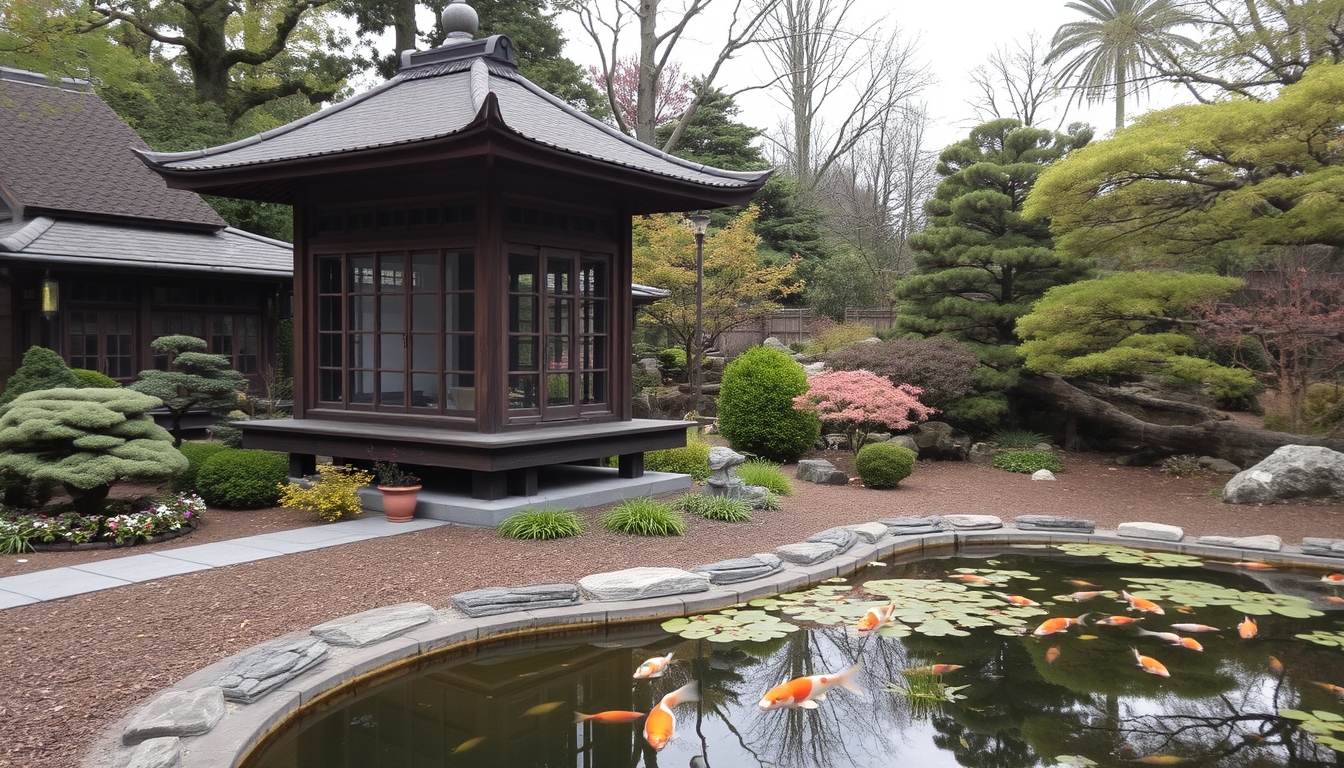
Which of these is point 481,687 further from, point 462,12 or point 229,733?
point 462,12

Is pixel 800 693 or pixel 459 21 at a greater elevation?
pixel 459 21

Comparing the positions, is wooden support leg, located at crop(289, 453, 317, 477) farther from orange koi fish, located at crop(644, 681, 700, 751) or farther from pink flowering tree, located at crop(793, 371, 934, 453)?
pink flowering tree, located at crop(793, 371, 934, 453)

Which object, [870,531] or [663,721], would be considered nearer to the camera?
[663,721]

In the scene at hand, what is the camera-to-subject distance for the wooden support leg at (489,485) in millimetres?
7746

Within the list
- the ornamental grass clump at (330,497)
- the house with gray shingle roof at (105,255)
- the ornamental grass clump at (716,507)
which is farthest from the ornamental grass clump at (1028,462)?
the house with gray shingle roof at (105,255)

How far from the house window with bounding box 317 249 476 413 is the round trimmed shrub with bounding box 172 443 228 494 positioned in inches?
49.0

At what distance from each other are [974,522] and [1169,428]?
5.79 meters

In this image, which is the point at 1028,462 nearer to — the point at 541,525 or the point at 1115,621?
the point at 1115,621

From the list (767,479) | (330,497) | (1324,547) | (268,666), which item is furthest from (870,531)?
(268,666)

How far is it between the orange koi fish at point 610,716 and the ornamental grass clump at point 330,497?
4.24 m

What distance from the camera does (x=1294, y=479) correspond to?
947 cm

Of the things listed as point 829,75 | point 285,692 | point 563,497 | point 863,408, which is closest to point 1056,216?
point 863,408

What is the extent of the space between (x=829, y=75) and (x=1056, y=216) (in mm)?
15201

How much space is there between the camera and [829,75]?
2508 cm
